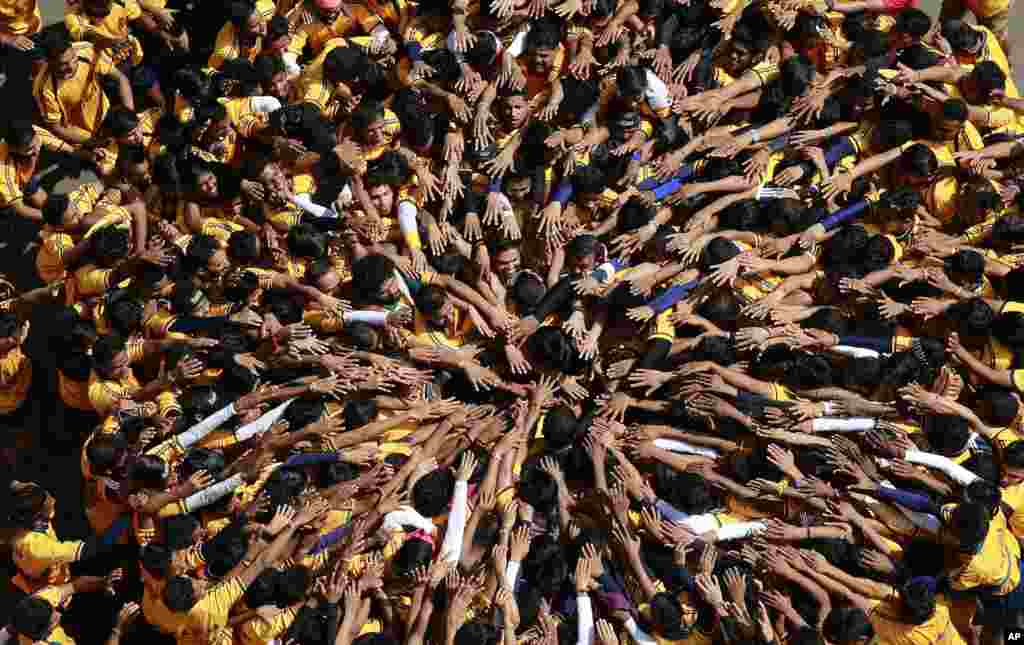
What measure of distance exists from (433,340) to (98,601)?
11.0 feet

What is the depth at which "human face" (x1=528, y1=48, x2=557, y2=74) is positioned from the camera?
11.5 metres

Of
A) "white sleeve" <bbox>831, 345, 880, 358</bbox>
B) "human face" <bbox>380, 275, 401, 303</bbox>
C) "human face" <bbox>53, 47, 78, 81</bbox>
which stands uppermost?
"human face" <bbox>53, 47, 78, 81</bbox>

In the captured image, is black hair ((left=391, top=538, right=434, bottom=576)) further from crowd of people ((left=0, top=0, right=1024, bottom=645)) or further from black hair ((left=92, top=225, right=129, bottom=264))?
black hair ((left=92, top=225, right=129, bottom=264))

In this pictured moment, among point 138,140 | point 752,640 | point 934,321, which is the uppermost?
point 138,140

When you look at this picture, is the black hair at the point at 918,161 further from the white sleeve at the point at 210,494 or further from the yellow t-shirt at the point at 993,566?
the white sleeve at the point at 210,494

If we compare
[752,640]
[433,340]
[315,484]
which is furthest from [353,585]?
[752,640]

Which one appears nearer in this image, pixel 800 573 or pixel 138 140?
pixel 800 573

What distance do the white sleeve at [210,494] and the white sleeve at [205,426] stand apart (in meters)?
0.42

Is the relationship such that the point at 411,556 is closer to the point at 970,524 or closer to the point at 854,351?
the point at 854,351

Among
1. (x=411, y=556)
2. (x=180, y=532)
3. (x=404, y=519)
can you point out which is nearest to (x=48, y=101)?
(x=180, y=532)

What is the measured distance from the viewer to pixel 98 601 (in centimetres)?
1066

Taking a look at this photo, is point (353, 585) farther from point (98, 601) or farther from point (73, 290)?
point (73, 290)

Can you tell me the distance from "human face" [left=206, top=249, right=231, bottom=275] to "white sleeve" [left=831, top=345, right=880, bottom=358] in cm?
495

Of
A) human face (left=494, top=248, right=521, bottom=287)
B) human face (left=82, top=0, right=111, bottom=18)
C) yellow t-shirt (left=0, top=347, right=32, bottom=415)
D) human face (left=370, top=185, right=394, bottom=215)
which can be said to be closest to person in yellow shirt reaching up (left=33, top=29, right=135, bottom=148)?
human face (left=82, top=0, right=111, bottom=18)
